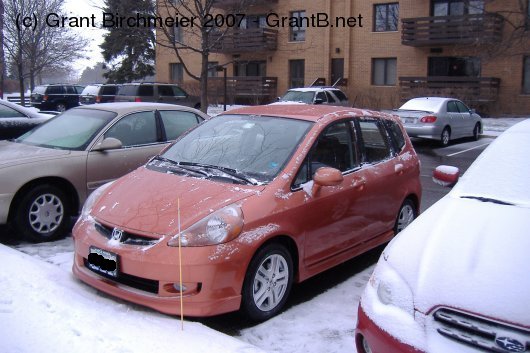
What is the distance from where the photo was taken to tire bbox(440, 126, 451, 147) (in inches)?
650

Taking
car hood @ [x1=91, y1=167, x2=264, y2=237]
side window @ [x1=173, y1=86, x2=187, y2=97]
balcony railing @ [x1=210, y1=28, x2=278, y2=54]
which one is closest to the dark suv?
side window @ [x1=173, y1=86, x2=187, y2=97]

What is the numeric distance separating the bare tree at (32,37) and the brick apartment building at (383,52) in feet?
19.2

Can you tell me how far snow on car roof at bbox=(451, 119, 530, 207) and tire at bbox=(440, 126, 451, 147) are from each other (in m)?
12.5

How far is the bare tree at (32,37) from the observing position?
23.0 meters

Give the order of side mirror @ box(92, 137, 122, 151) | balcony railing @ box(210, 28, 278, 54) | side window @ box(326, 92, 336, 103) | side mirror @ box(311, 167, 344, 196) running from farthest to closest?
balcony railing @ box(210, 28, 278, 54) → side window @ box(326, 92, 336, 103) → side mirror @ box(92, 137, 122, 151) → side mirror @ box(311, 167, 344, 196)

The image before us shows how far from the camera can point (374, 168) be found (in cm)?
553

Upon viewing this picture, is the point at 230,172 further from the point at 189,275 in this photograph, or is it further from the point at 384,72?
the point at 384,72

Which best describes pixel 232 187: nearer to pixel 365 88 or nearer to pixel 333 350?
pixel 333 350

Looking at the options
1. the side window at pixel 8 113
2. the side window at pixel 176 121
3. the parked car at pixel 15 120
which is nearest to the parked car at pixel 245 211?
the side window at pixel 176 121

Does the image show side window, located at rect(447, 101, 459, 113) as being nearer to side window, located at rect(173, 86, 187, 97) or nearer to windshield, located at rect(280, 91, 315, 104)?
windshield, located at rect(280, 91, 315, 104)

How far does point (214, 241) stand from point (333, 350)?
1106mm

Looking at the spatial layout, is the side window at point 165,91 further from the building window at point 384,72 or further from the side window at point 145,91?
the building window at point 384,72

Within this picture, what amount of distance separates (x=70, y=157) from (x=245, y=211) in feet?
10.0

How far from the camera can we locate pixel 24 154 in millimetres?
6199
